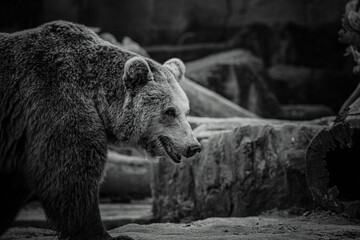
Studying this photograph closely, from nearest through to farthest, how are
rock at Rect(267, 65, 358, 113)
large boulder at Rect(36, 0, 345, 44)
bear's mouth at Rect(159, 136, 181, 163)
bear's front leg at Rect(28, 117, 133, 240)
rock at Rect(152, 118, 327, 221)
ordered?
bear's front leg at Rect(28, 117, 133, 240), bear's mouth at Rect(159, 136, 181, 163), rock at Rect(152, 118, 327, 221), rock at Rect(267, 65, 358, 113), large boulder at Rect(36, 0, 345, 44)

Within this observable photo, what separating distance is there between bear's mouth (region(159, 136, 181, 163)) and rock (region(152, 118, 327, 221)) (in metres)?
2.09

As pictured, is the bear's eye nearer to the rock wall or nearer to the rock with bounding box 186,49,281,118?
the rock with bounding box 186,49,281,118

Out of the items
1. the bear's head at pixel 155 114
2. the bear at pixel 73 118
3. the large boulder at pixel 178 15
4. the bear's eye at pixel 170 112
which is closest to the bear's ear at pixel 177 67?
the bear at pixel 73 118

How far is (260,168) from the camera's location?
19.4ft

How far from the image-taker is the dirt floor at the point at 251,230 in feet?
12.9

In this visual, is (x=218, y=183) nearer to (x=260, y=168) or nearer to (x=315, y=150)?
(x=260, y=168)

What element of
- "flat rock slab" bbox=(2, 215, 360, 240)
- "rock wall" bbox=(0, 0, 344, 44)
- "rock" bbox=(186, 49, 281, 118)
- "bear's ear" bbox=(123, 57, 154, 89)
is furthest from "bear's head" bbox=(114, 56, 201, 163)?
"rock wall" bbox=(0, 0, 344, 44)

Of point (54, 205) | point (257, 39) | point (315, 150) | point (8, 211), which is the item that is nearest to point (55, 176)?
point (54, 205)

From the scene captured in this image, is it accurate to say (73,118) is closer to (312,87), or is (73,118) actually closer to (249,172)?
(249,172)

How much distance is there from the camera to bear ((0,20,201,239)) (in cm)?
368

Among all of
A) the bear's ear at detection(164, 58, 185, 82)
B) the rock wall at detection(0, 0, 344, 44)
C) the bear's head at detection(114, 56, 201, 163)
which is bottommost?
the bear's head at detection(114, 56, 201, 163)

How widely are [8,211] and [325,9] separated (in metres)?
15.5

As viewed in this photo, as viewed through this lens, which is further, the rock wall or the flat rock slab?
the rock wall

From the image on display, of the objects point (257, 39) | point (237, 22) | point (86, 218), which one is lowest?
point (86, 218)
